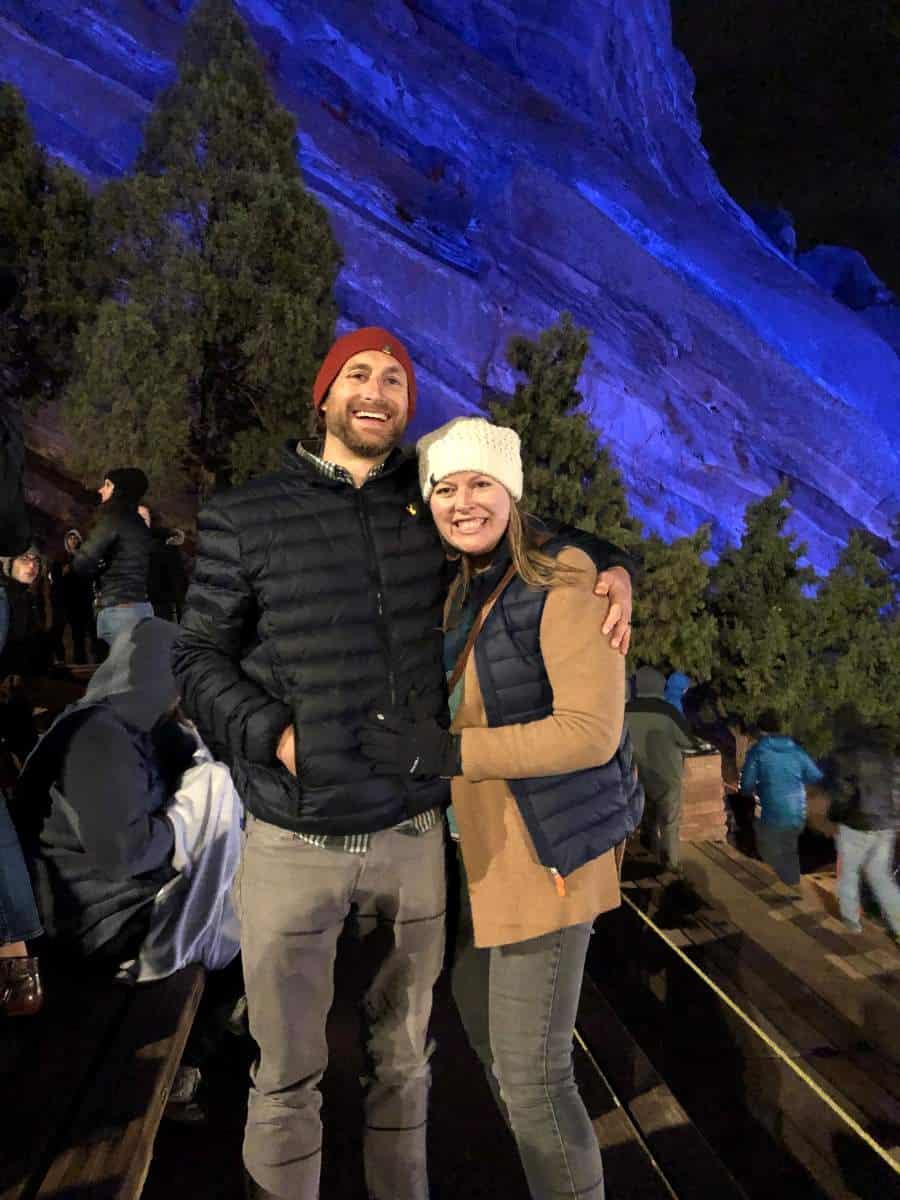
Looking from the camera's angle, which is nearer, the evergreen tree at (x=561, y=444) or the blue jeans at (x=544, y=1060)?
the blue jeans at (x=544, y=1060)

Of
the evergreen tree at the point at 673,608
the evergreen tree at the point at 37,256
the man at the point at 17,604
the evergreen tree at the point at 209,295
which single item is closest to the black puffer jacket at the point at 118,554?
the man at the point at 17,604

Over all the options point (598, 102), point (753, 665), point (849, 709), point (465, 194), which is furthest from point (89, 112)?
point (849, 709)

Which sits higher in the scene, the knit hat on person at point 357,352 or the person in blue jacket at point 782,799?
the knit hat on person at point 357,352

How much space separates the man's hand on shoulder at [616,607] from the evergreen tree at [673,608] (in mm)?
8917

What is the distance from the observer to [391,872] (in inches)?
74.9

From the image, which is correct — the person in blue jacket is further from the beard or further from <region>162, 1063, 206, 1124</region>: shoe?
the beard

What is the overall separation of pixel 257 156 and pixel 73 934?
11974 mm

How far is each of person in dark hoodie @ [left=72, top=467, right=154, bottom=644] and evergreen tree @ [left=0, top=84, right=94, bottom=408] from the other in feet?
20.5

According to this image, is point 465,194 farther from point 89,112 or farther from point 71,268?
point 71,268

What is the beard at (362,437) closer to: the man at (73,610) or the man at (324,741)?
the man at (324,741)

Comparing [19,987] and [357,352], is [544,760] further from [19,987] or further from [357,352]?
[19,987]

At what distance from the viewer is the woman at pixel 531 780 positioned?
70.2 inches

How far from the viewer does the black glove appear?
5.81 ft

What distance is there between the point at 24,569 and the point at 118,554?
1524 millimetres
